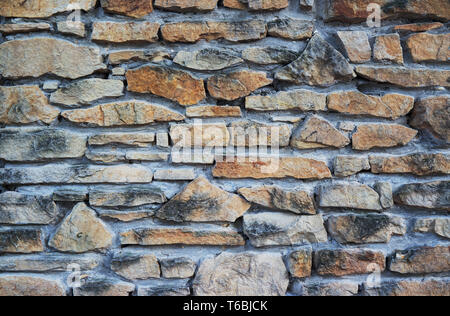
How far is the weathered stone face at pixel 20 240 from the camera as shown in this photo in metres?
1.32

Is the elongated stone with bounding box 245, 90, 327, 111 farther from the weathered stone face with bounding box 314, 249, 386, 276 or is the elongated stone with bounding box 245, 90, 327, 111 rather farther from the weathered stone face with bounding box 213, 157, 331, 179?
the weathered stone face with bounding box 314, 249, 386, 276

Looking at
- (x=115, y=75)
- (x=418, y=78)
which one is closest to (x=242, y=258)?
(x=115, y=75)

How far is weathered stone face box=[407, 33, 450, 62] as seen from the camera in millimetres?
1380

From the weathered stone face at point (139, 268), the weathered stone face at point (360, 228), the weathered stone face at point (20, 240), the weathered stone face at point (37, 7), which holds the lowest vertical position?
the weathered stone face at point (139, 268)

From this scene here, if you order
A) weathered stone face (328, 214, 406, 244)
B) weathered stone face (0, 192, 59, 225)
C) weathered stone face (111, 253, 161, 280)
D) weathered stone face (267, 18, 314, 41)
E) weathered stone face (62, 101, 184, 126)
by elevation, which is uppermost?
weathered stone face (267, 18, 314, 41)

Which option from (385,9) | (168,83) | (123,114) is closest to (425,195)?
(385,9)

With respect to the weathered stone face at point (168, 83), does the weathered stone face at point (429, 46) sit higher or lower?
higher

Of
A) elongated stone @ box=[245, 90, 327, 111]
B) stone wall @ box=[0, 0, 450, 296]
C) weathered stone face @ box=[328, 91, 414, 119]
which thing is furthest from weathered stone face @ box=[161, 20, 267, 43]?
weathered stone face @ box=[328, 91, 414, 119]

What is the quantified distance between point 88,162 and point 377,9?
1.28 meters

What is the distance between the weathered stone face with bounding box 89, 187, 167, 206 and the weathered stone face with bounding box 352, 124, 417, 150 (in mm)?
801

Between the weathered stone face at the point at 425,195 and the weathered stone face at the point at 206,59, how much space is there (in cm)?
81

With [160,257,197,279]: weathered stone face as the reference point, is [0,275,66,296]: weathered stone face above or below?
below

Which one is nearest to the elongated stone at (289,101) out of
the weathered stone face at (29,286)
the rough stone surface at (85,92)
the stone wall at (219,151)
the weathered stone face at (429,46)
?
the stone wall at (219,151)

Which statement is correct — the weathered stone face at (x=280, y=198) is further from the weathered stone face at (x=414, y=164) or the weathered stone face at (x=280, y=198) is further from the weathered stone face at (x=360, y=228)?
the weathered stone face at (x=414, y=164)
